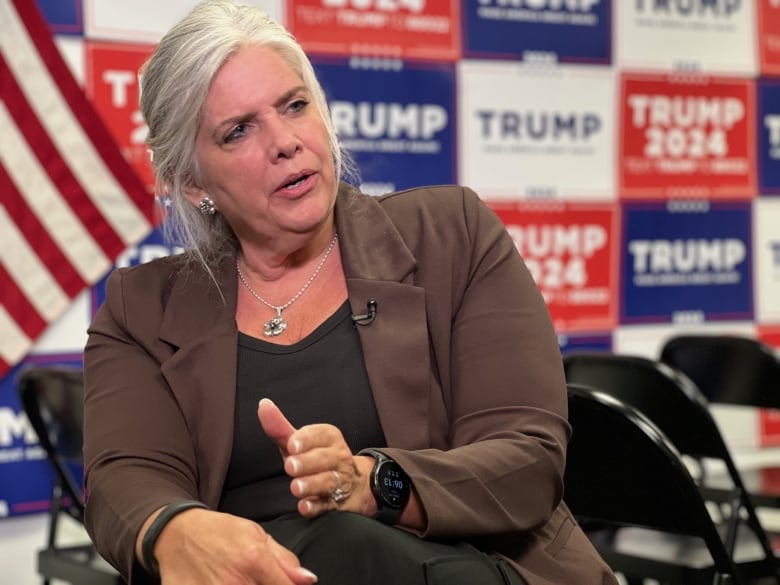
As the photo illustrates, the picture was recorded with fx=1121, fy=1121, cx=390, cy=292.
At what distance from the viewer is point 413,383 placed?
69.5 inches

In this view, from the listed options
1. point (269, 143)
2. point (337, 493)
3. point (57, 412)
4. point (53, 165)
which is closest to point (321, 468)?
point (337, 493)

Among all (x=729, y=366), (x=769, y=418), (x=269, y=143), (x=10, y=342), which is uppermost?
(x=269, y=143)

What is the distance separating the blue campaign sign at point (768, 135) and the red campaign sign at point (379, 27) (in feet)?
4.79

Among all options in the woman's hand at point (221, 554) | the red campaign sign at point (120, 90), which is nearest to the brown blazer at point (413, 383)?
the woman's hand at point (221, 554)

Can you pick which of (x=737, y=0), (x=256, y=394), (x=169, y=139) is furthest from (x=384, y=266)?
(x=737, y=0)

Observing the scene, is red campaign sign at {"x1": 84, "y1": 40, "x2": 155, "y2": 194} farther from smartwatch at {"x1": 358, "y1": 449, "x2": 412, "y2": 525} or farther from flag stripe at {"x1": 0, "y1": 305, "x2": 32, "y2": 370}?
smartwatch at {"x1": 358, "y1": 449, "x2": 412, "y2": 525}

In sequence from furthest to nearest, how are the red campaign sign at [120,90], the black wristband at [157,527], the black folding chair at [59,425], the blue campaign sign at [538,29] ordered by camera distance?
1. the blue campaign sign at [538,29]
2. the red campaign sign at [120,90]
3. the black folding chair at [59,425]
4. the black wristband at [157,527]

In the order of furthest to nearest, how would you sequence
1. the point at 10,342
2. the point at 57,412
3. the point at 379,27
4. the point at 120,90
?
the point at 379,27 → the point at 120,90 → the point at 10,342 → the point at 57,412

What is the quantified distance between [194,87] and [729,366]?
229cm

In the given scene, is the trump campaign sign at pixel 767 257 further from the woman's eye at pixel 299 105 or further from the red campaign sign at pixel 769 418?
the woman's eye at pixel 299 105

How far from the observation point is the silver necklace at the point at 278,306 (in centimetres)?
189

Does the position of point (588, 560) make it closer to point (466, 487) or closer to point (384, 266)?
point (466, 487)

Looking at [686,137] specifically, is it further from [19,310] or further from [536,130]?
[19,310]

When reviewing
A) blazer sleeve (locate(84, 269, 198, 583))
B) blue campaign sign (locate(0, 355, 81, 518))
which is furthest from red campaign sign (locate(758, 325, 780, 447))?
blazer sleeve (locate(84, 269, 198, 583))
